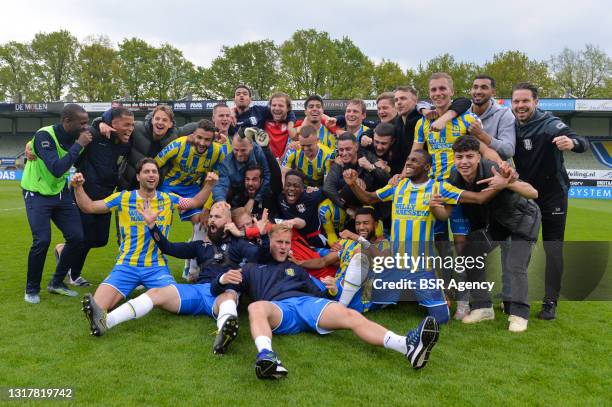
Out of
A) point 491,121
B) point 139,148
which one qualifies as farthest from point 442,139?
point 139,148

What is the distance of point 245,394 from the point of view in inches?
111

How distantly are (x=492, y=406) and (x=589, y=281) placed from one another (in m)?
3.52

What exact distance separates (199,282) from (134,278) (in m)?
0.59

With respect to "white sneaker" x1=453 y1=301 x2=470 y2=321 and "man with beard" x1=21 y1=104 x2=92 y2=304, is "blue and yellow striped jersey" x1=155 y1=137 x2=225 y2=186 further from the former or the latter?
"white sneaker" x1=453 y1=301 x2=470 y2=321

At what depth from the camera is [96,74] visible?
45.8 meters

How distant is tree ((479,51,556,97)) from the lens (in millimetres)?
42094

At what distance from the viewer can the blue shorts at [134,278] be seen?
4.29 meters

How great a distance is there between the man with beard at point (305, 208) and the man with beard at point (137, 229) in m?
0.94

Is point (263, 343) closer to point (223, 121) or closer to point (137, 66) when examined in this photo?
point (223, 121)

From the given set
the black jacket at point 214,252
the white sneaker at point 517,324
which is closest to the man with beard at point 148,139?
the black jacket at point 214,252

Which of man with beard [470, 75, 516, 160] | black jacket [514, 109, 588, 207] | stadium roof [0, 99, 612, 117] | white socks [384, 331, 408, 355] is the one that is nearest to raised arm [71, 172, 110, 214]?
white socks [384, 331, 408, 355]

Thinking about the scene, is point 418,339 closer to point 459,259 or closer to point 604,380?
point 604,380

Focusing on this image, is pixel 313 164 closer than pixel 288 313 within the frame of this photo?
No

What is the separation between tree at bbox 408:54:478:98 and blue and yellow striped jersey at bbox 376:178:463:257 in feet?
131
